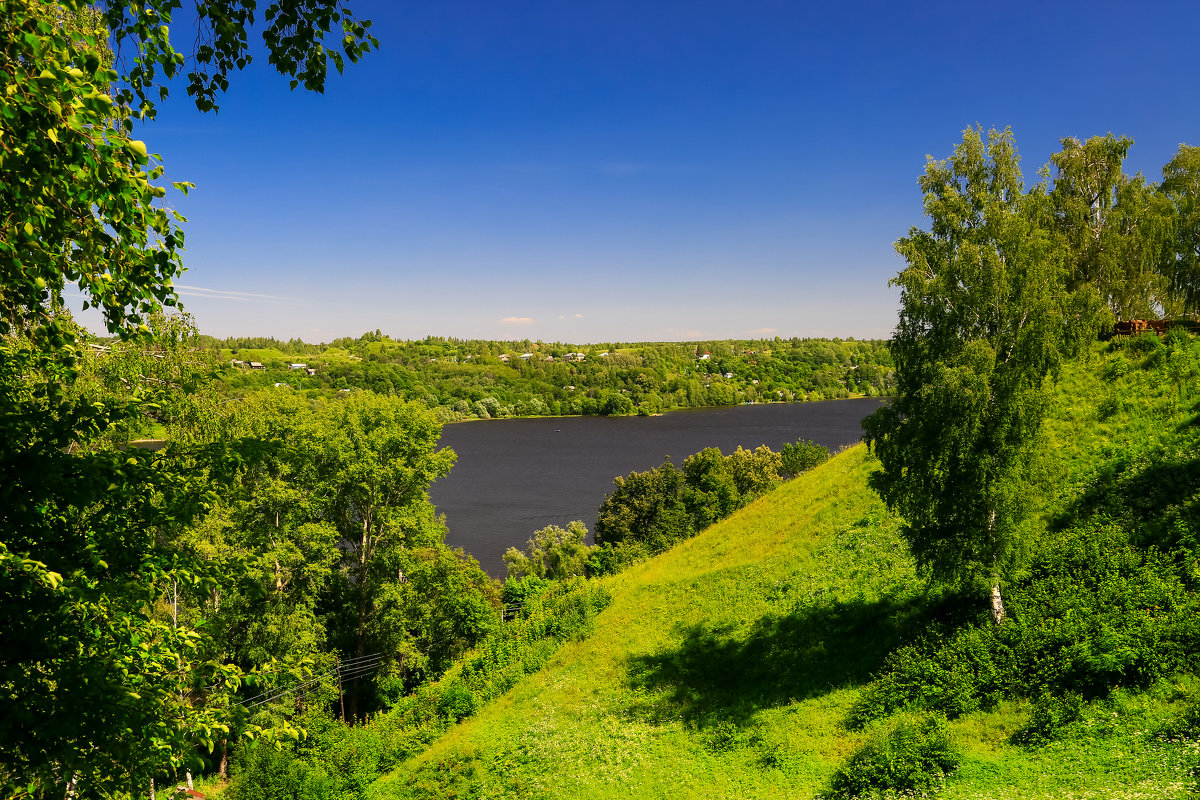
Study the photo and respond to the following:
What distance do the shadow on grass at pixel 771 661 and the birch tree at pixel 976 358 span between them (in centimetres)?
350

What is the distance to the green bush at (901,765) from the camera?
11414 mm

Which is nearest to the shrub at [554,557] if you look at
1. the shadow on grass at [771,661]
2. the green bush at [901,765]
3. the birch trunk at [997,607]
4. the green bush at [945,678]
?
the shadow on grass at [771,661]

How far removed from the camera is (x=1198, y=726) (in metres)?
9.76

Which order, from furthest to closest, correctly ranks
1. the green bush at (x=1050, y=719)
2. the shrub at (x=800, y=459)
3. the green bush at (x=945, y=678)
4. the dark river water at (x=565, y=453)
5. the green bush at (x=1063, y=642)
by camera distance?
the dark river water at (x=565, y=453) → the shrub at (x=800, y=459) → the green bush at (x=945, y=678) → the green bush at (x=1063, y=642) → the green bush at (x=1050, y=719)

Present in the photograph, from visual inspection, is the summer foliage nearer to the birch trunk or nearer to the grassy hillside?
the grassy hillside

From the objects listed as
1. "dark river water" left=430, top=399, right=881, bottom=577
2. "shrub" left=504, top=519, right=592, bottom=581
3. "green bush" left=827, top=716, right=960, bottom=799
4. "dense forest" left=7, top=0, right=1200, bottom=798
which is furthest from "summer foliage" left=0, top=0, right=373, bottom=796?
"shrub" left=504, top=519, right=592, bottom=581

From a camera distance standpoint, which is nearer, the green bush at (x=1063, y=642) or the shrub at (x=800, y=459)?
the green bush at (x=1063, y=642)

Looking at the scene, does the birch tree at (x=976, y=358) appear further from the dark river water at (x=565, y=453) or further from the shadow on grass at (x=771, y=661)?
the dark river water at (x=565, y=453)

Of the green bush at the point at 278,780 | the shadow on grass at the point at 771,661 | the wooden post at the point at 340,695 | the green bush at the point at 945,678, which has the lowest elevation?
the wooden post at the point at 340,695

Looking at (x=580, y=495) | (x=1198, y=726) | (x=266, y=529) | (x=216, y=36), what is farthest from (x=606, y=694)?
(x=580, y=495)

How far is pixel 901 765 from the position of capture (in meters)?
11.8

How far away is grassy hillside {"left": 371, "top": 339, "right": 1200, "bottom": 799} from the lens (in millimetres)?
11102

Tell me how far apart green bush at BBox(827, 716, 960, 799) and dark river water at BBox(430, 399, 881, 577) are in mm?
26006

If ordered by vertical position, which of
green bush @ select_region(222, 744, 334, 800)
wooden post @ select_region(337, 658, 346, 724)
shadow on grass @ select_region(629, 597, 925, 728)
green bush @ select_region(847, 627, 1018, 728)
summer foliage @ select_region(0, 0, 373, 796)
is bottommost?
wooden post @ select_region(337, 658, 346, 724)
